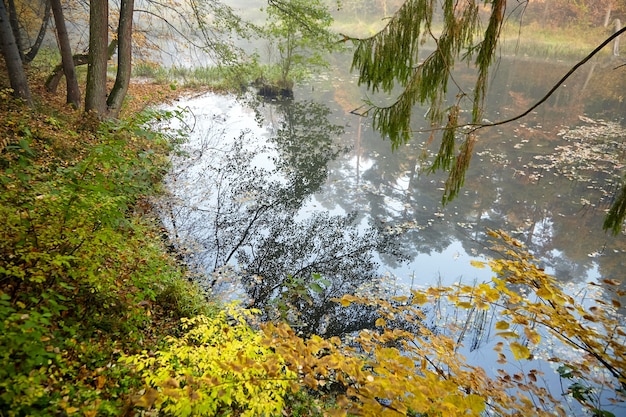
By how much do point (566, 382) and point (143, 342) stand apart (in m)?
4.68

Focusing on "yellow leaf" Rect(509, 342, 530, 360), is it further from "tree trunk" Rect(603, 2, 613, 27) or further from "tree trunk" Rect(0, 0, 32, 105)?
"tree trunk" Rect(603, 2, 613, 27)

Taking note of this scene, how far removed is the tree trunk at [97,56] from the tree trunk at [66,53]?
1.09 m

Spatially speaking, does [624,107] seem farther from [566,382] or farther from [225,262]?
[225,262]

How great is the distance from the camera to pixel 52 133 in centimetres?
543

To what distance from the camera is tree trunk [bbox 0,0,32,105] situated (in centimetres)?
491

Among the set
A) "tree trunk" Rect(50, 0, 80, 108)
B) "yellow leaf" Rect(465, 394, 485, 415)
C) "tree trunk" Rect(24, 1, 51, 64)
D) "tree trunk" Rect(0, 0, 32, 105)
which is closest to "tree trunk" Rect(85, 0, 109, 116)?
"tree trunk" Rect(0, 0, 32, 105)

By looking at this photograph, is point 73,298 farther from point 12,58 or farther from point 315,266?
point 12,58

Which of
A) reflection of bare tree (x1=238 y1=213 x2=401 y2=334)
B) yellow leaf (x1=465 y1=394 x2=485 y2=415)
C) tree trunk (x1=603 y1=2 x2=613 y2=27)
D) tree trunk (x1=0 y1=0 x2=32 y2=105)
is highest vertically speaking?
tree trunk (x1=603 y1=2 x2=613 y2=27)

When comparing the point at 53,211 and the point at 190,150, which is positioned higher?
the point at 53,211

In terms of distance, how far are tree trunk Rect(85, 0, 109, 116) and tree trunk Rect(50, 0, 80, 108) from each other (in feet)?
3.58

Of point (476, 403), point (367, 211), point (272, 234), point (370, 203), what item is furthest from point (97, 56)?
point (476, 403)

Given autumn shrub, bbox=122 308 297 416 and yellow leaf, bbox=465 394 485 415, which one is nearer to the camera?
yellow leaf, bbox=465 394 485 415

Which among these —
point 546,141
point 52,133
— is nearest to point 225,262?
point 52,133

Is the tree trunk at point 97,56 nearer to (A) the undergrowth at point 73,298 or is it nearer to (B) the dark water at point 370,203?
(B) the dark water at point 370,203
